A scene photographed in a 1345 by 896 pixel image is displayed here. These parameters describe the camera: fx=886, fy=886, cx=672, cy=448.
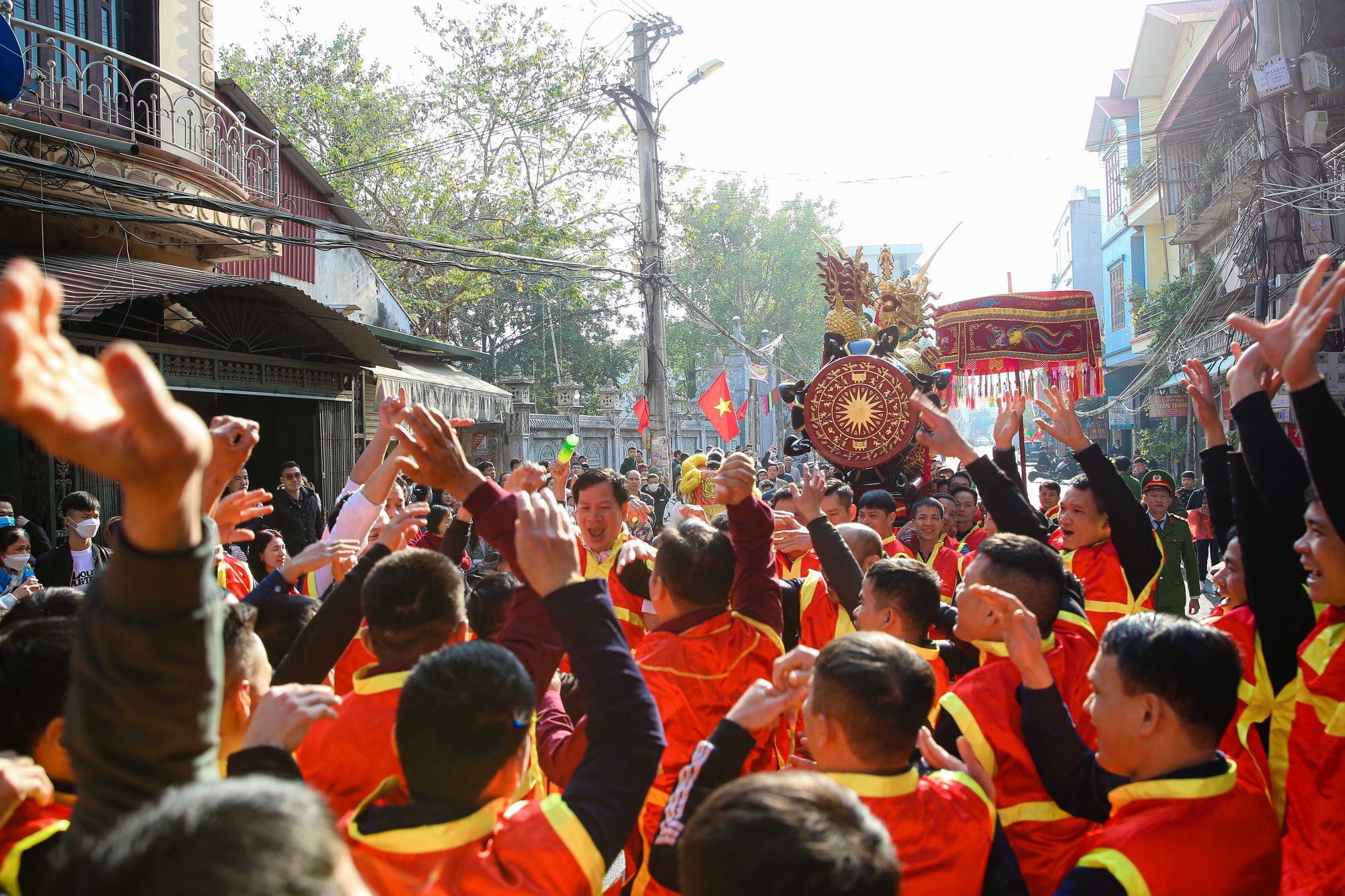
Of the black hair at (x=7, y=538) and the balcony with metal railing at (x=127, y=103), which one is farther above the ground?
Answer: the balcony with metal railing at (x=127, y=103)

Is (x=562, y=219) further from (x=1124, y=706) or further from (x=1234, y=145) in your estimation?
(x=1124, y=706)

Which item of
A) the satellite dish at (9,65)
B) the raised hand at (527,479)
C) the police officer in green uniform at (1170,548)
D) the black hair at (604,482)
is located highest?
the satellite dish at (9,65)

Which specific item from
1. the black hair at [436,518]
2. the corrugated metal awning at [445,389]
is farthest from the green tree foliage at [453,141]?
the black hair at [436,518]

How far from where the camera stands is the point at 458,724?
1.61 metres

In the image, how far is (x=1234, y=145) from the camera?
1581cm

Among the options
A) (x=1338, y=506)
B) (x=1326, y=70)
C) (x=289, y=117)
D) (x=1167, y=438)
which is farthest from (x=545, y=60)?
(x=1338, y=506)

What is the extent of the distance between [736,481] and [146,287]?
6.88 m

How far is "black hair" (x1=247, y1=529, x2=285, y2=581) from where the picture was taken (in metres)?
5.15

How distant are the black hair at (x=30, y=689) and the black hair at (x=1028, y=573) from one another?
2.37 meters

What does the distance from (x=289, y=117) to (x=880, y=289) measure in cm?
1585

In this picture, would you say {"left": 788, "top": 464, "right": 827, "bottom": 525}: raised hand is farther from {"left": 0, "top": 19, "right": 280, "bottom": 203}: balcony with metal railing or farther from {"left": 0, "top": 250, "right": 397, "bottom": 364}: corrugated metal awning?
{"left": 0, "top": 19, "right": 280, "bottom": 203}: balcony with metal railing

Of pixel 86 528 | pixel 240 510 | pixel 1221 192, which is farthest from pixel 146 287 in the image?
pixel 1221 192

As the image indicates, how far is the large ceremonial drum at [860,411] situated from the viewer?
8227mm

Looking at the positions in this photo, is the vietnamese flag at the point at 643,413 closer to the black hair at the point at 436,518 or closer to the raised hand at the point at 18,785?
the black hair at the point at 436,518
